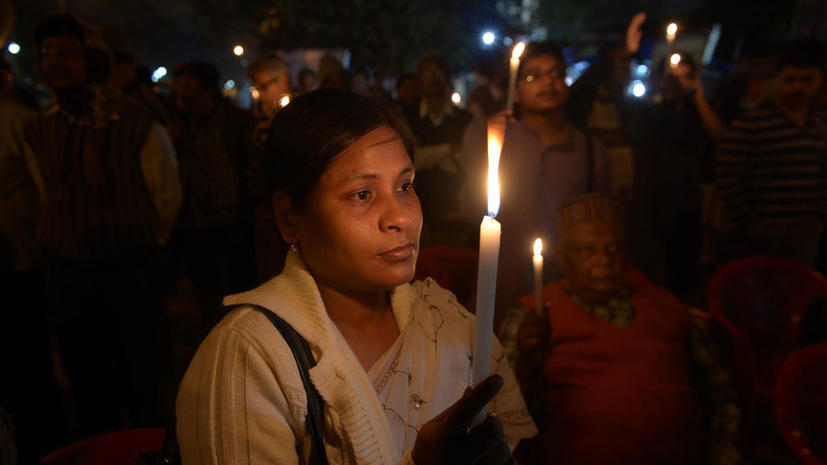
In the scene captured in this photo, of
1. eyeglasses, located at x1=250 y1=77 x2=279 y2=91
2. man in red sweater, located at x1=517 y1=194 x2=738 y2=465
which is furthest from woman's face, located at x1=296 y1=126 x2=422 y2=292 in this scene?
eyeglasses, located at x1=250 y1=77 x2=279 y2=91

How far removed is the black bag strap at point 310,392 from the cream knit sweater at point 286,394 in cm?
1

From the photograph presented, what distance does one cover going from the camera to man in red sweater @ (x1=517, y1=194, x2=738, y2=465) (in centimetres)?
223

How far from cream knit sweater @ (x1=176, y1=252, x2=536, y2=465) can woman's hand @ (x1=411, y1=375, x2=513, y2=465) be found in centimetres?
9

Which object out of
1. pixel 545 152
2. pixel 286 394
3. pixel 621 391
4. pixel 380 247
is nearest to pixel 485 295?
pixel 380 247

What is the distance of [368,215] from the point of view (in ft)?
4.06

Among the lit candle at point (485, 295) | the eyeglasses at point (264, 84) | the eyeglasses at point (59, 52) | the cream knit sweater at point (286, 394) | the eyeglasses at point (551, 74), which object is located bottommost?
the cream knit sweater at point (286, 394)

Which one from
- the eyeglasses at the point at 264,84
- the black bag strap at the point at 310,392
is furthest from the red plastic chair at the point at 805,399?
the eyeglasses at the point at 264,84

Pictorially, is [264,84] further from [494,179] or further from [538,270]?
[494,179]

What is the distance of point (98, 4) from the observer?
85.2 feet

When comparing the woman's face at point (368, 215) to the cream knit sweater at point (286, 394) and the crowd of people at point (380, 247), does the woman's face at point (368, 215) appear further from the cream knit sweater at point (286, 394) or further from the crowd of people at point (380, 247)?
the cream knit sweater at point (286, 394)

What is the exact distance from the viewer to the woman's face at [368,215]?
1235mm

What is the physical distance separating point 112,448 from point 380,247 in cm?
130

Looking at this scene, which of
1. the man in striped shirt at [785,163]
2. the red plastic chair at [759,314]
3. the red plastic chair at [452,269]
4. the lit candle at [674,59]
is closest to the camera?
the red plastic chair at [452,269]

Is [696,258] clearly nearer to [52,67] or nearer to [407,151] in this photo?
[407,151]
